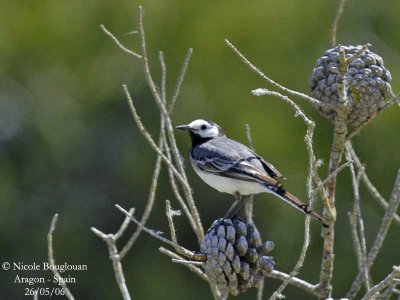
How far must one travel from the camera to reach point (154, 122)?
757 cm

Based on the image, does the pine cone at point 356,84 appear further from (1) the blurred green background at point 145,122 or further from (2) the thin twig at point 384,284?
(1) the blurred green background at point 145,122

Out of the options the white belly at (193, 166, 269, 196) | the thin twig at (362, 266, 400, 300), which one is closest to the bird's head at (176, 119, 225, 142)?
the white belly at (193, 166, 269, 196)

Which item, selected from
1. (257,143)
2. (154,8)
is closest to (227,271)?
(257,143)

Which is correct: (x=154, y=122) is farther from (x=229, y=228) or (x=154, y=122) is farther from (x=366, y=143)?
(x=229, y=228)

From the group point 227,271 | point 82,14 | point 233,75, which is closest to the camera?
point 227,271

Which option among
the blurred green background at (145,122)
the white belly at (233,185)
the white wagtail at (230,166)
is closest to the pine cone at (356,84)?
the white wagtail at (230,166)

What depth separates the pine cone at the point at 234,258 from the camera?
3.14 m

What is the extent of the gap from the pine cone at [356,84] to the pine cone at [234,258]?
587mm

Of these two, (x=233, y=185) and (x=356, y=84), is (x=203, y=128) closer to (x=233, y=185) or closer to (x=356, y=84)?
(x=233, y=185)

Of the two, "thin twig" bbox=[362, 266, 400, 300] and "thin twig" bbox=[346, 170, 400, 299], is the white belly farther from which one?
"thin twig" bbox=[362, 266, 400, 300]

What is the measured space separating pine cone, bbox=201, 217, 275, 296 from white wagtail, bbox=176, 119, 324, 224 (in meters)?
0.72

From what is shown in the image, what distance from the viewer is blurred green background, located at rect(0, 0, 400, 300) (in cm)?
745

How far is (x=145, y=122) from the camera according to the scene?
25.0ft

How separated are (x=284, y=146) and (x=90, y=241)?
5.73 ft
